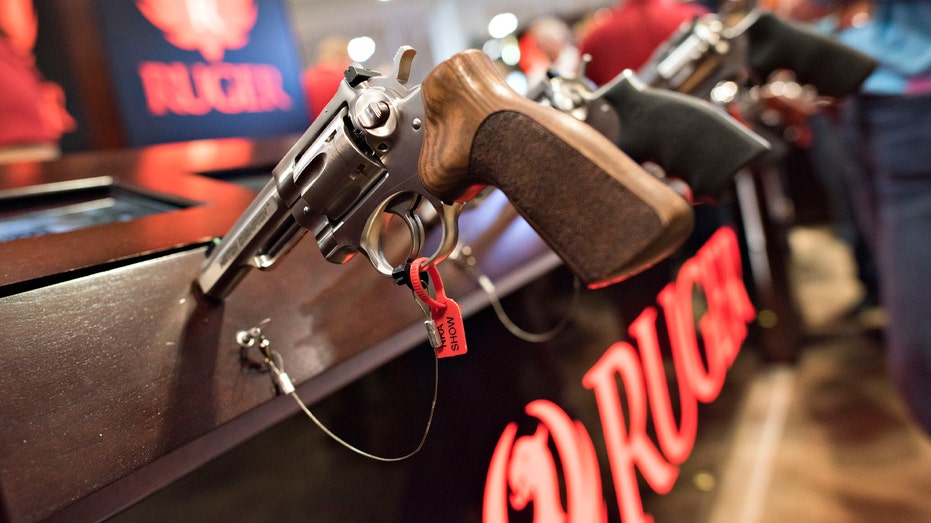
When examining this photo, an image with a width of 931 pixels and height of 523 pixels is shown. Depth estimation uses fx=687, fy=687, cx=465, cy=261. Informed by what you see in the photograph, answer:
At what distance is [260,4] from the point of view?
2406 millimetres

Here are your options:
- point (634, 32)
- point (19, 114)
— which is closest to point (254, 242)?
point (19, 114)

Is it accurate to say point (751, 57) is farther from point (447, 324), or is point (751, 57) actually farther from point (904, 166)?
point (447, 324)

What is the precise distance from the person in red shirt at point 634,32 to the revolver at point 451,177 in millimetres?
1570

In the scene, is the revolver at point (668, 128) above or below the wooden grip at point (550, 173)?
below

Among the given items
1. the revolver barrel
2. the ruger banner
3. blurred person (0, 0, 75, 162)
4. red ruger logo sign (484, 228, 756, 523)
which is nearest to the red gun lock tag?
the revolver barrel

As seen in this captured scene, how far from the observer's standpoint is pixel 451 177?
0.53m

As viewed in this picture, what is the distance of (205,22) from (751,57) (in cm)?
175

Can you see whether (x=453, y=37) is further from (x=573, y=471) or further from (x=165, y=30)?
(x=573, y=471)

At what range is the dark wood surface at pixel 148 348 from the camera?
516 millimetres

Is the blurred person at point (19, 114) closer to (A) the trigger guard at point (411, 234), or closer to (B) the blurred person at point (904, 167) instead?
(A) the trigger guard at point (411, 234)

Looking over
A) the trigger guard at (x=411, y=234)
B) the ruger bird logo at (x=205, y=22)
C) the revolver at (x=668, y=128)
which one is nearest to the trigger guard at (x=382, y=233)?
the trigger guard at (x=411, y=234)

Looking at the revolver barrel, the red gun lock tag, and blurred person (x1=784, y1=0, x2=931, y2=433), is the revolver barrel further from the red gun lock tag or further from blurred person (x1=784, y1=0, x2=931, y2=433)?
blurred person (x1=784, y1=0, x2=931, y2=433)

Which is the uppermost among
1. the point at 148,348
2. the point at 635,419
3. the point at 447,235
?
the point at 447,235

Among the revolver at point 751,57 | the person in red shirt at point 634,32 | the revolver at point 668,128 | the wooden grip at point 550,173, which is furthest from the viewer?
the person in red shirt at point 634,32
